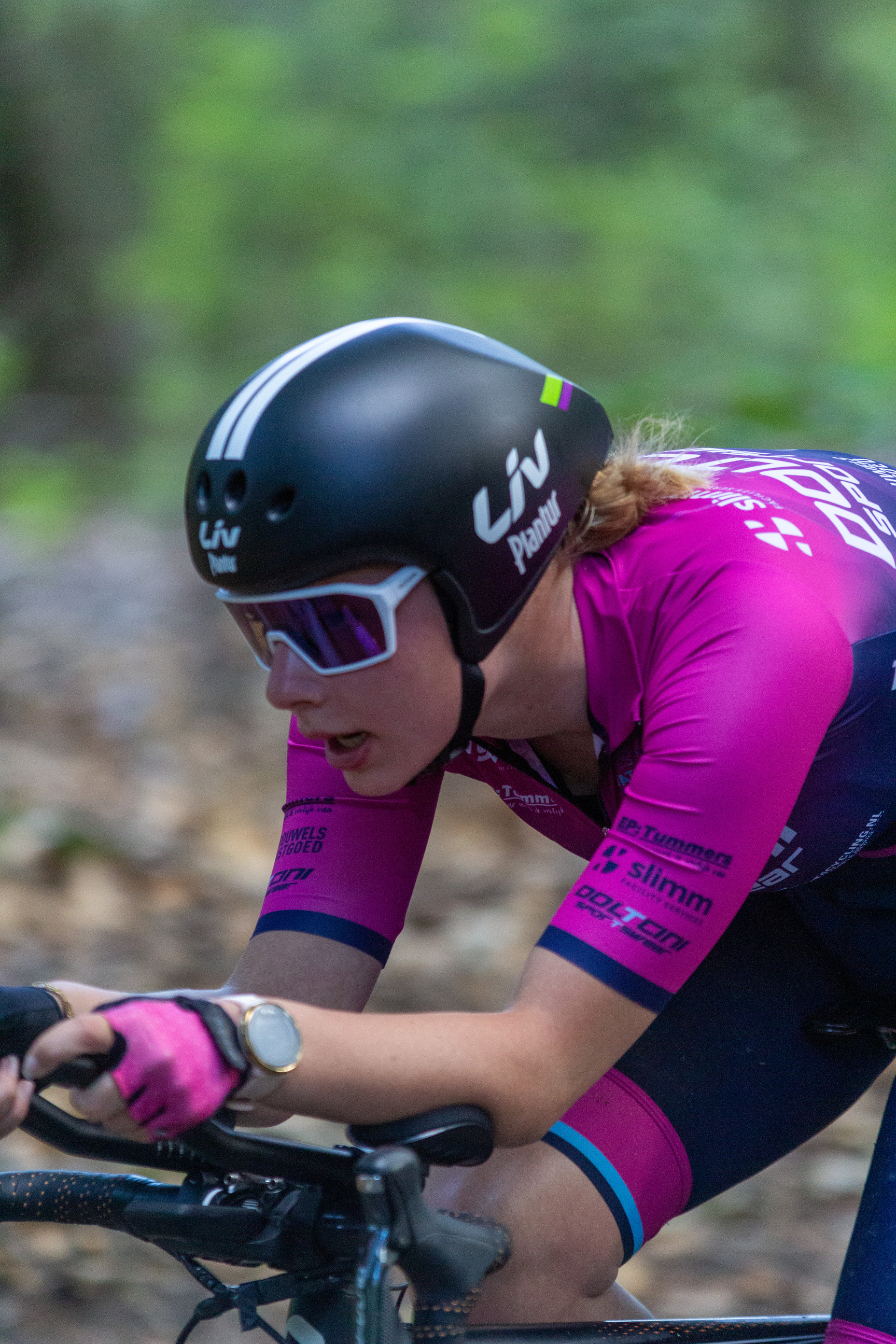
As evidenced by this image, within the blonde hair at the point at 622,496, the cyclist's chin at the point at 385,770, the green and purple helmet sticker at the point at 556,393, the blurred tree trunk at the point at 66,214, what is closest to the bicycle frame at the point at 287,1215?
the cyclist's chin at the point at 385,770

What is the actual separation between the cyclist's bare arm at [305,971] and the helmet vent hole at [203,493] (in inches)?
28.3

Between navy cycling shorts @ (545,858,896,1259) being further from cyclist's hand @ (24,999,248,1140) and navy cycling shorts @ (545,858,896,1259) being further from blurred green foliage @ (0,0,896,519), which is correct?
blurred green foliage @ (0,0,896,519)

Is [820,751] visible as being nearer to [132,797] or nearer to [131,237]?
[132,797]

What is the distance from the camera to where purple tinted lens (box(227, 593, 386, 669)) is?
68.8 inches

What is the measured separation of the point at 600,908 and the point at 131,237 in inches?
338

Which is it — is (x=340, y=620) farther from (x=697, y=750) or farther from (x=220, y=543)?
(x=697, y=750)

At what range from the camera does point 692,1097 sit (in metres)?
2.16

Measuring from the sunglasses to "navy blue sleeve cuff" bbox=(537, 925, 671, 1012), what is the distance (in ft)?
1.38

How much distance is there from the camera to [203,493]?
6.06 ft

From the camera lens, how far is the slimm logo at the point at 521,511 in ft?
5.93

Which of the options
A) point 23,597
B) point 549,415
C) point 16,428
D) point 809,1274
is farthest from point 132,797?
point 16,428

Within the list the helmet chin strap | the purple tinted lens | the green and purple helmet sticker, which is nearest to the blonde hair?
the green and purple helmet sticker

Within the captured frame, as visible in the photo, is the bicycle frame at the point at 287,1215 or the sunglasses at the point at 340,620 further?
the sunglasses at the point at 340,620

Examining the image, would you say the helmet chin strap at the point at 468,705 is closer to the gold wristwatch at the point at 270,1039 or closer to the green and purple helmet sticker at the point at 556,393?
the green and purple helmet sticker at the point at 556,393
